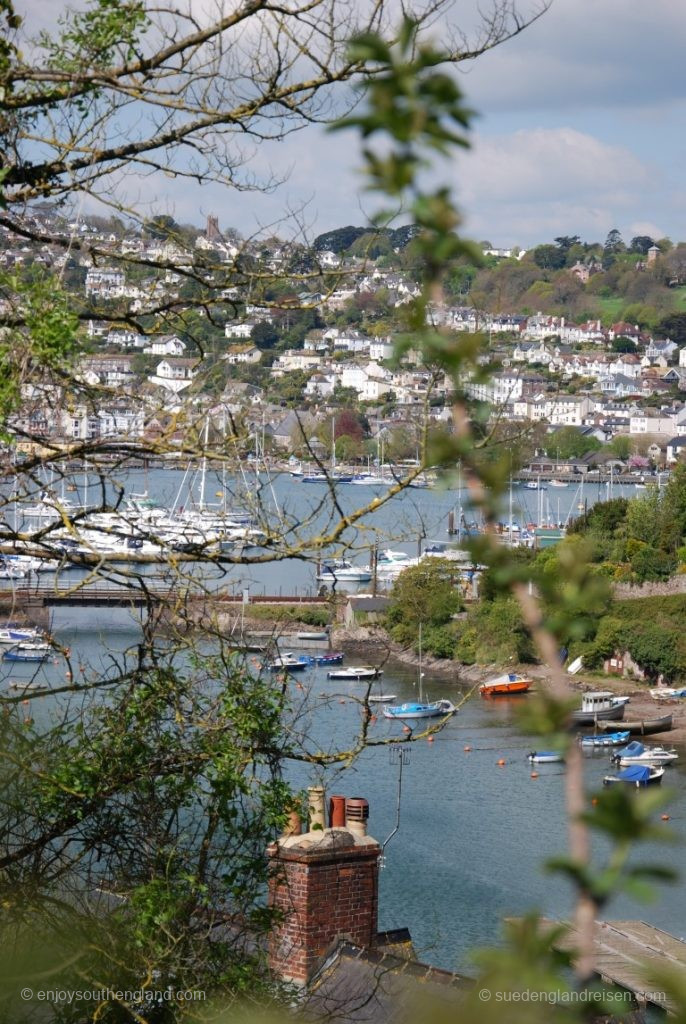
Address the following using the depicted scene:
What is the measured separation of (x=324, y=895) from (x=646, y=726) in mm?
22804

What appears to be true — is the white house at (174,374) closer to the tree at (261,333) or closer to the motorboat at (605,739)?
the tree at (261,333)

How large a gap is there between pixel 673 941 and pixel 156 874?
13.5 metres

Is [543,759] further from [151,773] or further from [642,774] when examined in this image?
[151,773]

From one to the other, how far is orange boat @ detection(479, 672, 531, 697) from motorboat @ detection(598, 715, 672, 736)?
10.6 ft

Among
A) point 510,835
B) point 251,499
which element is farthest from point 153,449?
point 510,835

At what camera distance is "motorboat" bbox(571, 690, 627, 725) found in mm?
29000

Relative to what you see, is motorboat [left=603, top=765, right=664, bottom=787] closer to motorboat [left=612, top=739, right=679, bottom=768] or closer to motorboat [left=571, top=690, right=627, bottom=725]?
motorboat [left=612, top=739, right=679, bottom=768]

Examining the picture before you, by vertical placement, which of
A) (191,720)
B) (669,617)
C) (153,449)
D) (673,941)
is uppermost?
(153,449)

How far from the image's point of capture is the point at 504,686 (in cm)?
3203

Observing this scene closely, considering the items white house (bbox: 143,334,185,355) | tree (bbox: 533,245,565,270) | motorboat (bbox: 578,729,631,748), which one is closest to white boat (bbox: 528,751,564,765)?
motorboat (bbox: 578,729,631,748)

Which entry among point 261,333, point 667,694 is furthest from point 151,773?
point 667,694

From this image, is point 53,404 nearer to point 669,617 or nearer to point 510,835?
point 510,835

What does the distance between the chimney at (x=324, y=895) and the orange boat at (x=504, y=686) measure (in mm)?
24381

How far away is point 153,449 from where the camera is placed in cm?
418
